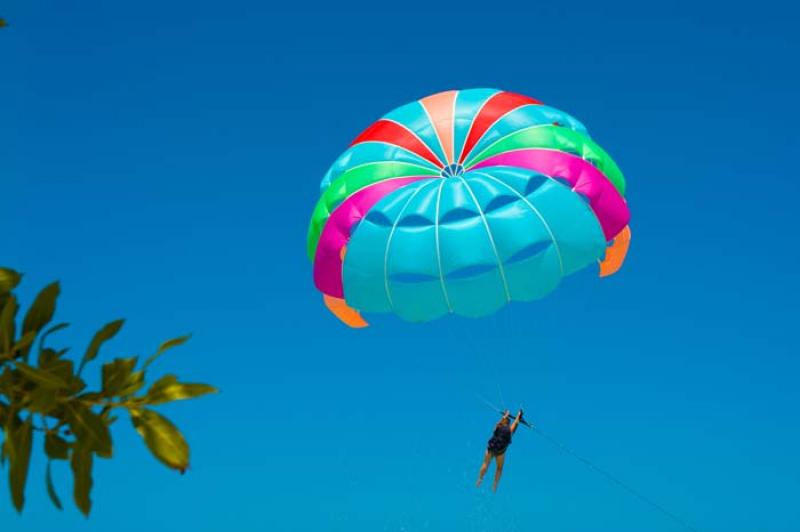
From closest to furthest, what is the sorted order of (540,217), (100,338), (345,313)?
(100,338)
(540,217)
(345,313)

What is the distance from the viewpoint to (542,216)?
15328mm

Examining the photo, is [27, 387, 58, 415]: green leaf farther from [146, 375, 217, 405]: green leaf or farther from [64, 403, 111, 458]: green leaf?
[146, 375, 217, 405]: green leaf

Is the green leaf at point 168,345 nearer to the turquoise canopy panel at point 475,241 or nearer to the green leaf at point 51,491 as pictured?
the green leaf at point 51,491

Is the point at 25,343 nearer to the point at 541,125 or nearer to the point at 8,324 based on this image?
the point at 8,324

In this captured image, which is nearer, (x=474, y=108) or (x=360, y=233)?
(x=360, y=233)

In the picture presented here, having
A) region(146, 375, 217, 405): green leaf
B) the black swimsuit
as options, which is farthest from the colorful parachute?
region(146, 375, 217, 405): green leaf

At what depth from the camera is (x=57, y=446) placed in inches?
66.6

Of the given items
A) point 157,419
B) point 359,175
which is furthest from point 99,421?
A: point 359,175

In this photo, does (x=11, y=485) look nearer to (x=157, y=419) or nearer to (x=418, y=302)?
(x=157, y=419)

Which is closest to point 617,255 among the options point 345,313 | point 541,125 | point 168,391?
point 541,125

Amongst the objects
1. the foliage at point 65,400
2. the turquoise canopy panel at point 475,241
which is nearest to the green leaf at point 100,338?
the foliage at point 65,400

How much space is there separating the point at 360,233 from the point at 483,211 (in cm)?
202

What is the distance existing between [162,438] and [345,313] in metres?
16.9

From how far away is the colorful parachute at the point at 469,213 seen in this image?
50.3ft
